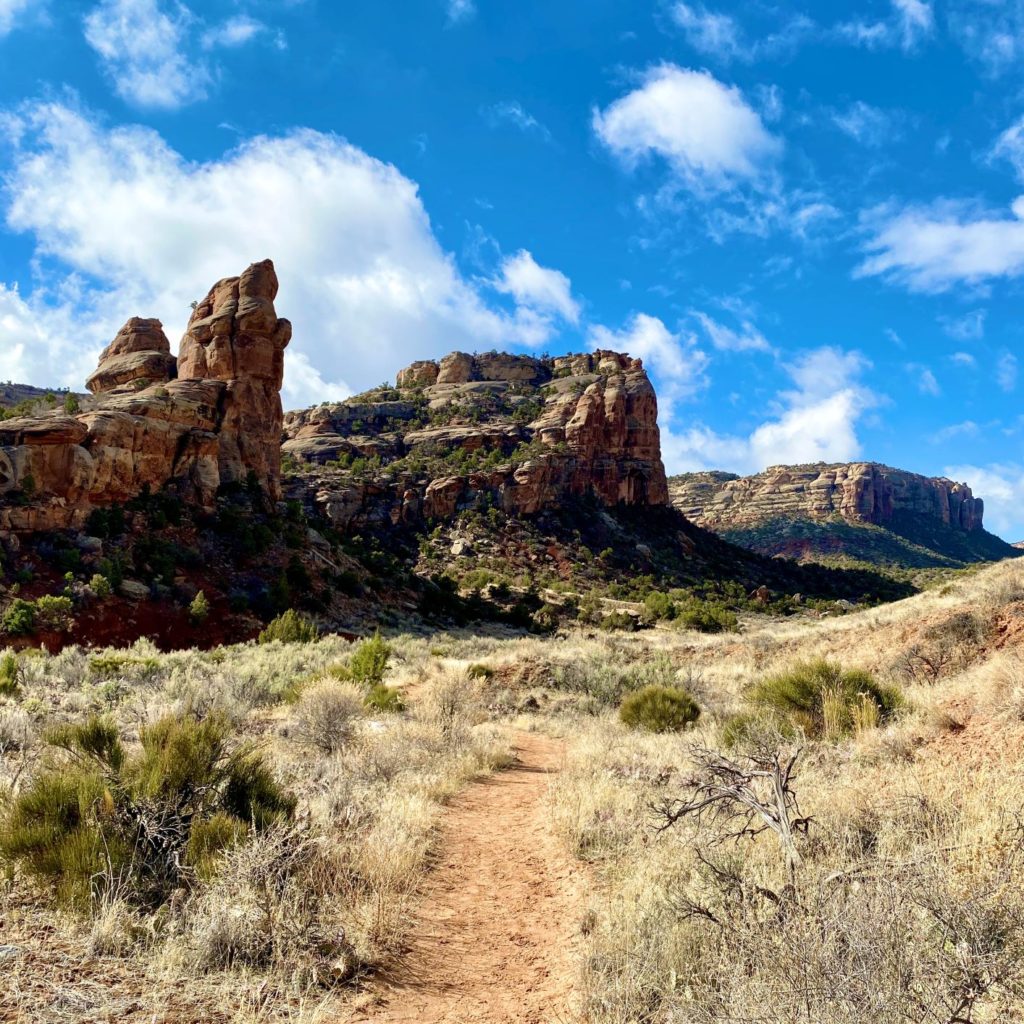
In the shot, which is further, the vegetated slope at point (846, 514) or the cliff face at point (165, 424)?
the vegetated slope at point (846, 514)

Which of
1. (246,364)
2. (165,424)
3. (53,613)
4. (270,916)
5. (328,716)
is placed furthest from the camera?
(246,364)

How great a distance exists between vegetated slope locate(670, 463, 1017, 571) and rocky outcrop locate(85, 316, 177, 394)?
266ft

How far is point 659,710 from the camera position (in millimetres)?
11406

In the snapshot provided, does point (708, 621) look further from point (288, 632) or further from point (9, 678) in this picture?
point (9, 678)

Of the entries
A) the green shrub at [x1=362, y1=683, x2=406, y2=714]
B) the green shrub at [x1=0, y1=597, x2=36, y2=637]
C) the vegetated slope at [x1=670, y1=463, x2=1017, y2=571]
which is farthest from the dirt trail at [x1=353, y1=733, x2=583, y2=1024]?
the vegetated slope at [x1=670, y1=463, x2=1017, y2=571]

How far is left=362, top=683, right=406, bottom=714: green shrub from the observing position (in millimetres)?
12281

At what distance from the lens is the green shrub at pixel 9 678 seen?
40.0ft

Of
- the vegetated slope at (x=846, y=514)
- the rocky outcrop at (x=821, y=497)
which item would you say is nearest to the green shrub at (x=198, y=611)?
the vegetated slope at (x=846, y=514)

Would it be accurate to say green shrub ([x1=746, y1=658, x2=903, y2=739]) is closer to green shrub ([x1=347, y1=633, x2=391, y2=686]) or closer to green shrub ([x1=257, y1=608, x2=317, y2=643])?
green shrub ([x1=347, y1=633, x2=391, y2=686])

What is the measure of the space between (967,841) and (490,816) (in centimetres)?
456

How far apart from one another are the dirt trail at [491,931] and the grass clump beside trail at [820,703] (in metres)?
3.52

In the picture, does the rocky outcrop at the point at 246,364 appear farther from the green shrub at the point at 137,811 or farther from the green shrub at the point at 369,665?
the green shrub at the point at 137,811

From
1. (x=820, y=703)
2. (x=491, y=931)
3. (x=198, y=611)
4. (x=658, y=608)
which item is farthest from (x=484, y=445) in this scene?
(x=491, y=931)

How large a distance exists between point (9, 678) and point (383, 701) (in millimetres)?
7500
